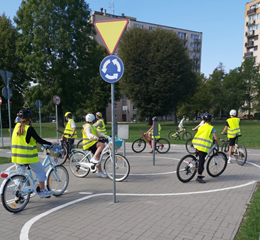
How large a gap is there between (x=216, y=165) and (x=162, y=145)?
4549 mm

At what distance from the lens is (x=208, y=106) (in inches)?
2213

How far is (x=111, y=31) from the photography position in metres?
4.80

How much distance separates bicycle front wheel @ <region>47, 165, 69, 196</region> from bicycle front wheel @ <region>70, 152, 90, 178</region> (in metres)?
1.44

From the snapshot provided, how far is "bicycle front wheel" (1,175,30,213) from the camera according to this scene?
4.40 metres

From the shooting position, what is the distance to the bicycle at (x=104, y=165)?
6629 millimetres

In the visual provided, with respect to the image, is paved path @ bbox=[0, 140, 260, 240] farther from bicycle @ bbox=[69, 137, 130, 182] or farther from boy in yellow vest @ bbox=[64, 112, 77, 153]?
boy in yellow vest @ bbox=[64, 112, 77, 153]

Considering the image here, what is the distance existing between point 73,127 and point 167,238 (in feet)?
22.5

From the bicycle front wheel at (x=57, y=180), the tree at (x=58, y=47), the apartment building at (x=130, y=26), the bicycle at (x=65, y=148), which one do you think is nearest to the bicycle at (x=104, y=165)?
the bicycle front wheel at (x=57, y=180)

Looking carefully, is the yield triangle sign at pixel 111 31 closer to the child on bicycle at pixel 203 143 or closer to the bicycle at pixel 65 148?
the child on bicycle at pixel 203 143

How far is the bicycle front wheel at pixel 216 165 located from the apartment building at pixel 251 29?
7323cm

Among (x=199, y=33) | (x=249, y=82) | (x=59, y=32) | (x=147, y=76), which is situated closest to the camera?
(x=59, y=32)

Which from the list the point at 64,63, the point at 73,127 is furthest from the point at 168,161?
the point at 64,63

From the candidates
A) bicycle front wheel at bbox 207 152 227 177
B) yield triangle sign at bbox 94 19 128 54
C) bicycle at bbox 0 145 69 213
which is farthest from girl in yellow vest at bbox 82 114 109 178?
bicycle front wheel at bbox 207 152 227 177

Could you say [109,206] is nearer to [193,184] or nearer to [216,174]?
[193,184]
